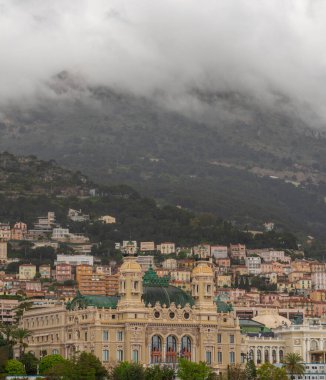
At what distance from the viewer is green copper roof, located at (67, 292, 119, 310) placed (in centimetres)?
14800

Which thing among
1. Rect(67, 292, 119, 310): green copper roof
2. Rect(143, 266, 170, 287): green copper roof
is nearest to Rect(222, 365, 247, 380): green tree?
Rect(143, 266, 170, 287): green copper roof

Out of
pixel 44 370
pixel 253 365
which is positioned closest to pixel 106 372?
pixel 44 370

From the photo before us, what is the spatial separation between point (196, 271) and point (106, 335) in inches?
585

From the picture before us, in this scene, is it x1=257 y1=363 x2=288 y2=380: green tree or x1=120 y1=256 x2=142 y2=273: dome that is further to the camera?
x1=120 y1=256 x2=142 y2=273: dome

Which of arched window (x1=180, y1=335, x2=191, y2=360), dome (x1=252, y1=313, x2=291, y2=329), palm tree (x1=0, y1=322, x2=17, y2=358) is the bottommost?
arched window (x1=180, y1=335, x2=191, y2=360)

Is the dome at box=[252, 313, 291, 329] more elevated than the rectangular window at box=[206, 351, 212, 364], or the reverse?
the dome at box=[252, 313, 291, 329]

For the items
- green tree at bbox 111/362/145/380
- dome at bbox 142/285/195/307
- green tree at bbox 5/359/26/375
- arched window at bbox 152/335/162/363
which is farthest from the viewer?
dome at bbox 142/285/195/307

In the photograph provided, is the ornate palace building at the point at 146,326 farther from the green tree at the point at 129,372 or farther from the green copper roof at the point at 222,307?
the green tree at the point at 129,372

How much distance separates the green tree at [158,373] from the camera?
442 feet

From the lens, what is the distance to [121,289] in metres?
148

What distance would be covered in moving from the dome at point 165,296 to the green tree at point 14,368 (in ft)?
60.4

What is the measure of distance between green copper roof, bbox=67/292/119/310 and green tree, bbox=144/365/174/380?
41.1ft

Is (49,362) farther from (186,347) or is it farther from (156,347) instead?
(186,347)

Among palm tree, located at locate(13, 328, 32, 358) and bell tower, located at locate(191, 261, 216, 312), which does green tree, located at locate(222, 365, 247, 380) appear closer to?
bell tower, located at locate(191, 261, 216, 312)
